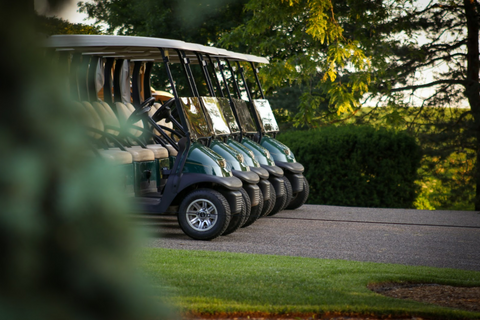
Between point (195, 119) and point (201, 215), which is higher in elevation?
point (195, 119)

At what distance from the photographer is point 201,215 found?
778 centimetres

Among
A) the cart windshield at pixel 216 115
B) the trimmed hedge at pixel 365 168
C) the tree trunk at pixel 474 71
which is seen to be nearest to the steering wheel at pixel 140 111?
the cart windshield at pixel 216 115

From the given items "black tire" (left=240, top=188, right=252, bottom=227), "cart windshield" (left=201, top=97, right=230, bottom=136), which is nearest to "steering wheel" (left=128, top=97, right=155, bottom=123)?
"cart windshield" (left=201, top=97, right=230, bottom=136)

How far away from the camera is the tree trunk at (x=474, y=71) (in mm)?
14312

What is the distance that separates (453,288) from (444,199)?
37.2 ft

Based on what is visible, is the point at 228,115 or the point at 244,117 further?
the point at 244,117

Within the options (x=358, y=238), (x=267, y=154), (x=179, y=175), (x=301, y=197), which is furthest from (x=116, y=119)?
(x=358, y=238)

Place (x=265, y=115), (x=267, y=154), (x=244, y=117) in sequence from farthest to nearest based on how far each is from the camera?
(x=265, y=115) < (x=244, y=117) < (x=267, y=154)

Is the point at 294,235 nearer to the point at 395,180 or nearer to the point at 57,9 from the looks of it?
the point at 395,180

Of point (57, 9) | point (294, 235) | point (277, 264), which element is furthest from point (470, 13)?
point (57, 9)

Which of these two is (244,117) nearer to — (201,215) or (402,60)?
(201,215)

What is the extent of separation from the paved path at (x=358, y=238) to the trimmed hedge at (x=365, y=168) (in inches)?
98.1

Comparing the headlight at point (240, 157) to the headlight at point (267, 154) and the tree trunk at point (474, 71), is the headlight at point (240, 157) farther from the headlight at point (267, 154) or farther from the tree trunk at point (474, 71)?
the tree trunk at point (474, 71)

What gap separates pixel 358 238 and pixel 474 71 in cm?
828
